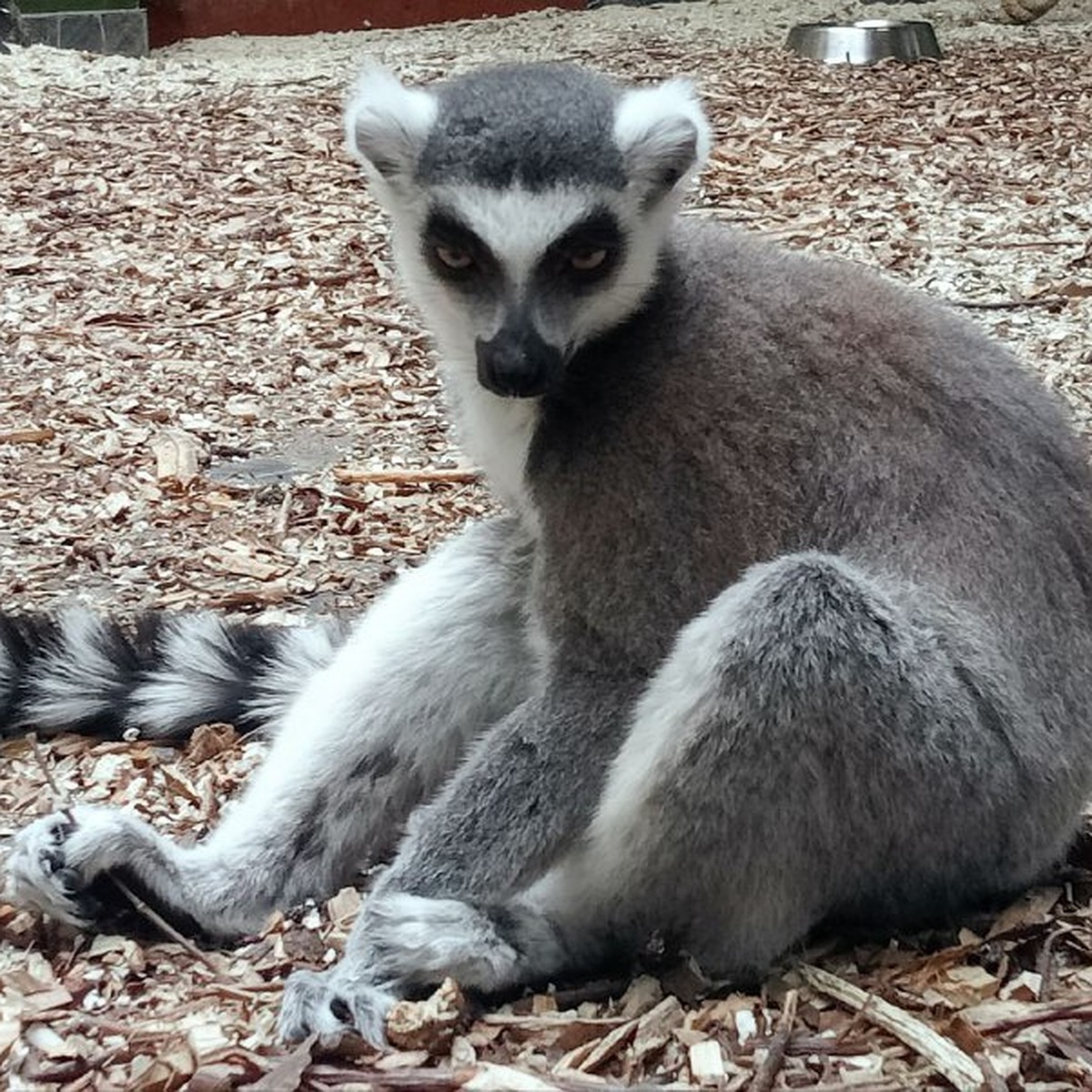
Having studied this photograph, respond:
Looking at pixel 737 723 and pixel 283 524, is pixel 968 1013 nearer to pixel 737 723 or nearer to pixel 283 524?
pixel 737 723

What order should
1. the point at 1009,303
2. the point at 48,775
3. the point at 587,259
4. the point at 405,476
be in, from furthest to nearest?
the point at 1009,303, the point at 405,476, the point at 48,775, the point at 587,259

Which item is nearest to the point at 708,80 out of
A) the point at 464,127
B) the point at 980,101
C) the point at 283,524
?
the point at 980,101

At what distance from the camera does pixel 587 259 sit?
3174 millimetres

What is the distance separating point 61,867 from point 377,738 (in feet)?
2.29

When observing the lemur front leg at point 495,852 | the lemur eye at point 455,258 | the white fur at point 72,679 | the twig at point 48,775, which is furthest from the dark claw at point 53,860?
the lemur eye at point 455,258

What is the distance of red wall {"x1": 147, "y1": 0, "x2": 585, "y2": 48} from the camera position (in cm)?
1336

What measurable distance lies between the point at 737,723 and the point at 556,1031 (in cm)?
62

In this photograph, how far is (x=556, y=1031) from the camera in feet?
9.07

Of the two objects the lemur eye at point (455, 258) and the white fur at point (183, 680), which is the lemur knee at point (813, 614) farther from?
the white fur at point (183, 680)

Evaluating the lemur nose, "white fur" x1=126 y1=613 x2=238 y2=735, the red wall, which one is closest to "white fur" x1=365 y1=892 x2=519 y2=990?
the lemur nose

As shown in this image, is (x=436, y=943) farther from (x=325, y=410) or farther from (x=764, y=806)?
(x=325, y=410)

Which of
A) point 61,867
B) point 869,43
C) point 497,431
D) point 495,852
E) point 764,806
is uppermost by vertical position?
point 869,43

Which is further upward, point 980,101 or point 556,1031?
point 980,101

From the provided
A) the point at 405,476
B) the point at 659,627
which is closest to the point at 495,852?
the point at 659,627
